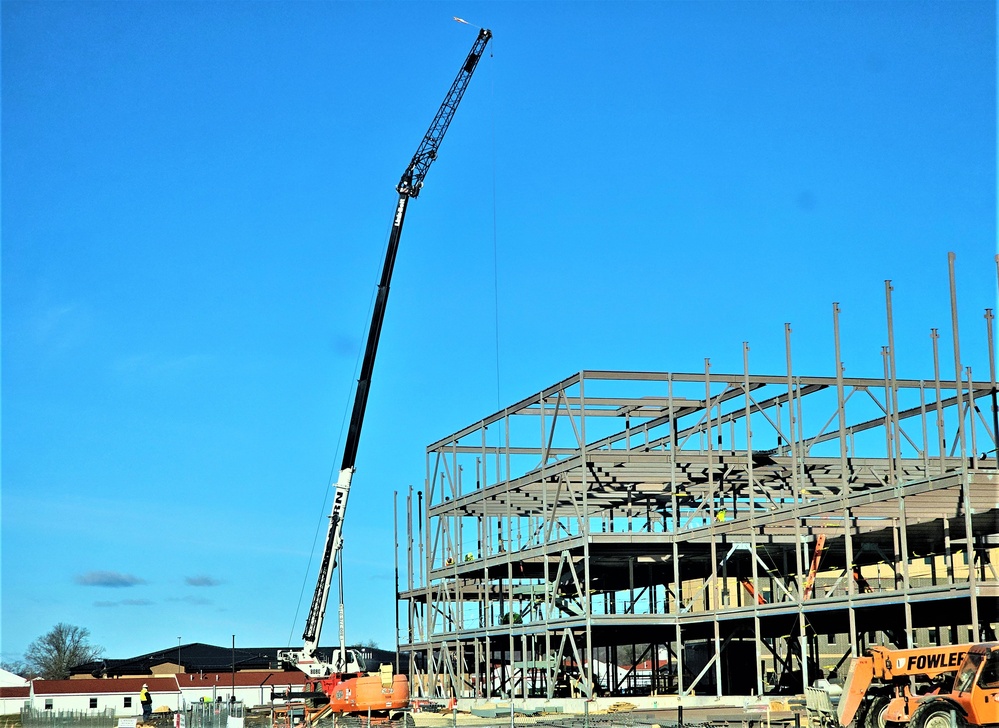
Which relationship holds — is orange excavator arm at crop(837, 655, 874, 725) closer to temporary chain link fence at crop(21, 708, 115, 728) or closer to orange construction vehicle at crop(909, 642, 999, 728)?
orange construction vehicle at crop(909, 642, 999, 728)

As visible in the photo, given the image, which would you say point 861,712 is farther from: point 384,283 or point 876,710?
point 384,283

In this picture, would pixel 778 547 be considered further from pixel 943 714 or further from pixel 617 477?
pixel 943 714

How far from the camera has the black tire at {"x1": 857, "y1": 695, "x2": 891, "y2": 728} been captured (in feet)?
97.3

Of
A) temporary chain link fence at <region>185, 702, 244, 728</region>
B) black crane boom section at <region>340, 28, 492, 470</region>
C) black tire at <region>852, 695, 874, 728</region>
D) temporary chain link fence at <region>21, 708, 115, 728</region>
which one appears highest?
black crane boom section at <region>340, 28, 492, 470</region>

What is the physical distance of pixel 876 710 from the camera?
2975cm

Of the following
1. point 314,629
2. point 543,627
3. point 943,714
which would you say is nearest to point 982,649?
point 943,714

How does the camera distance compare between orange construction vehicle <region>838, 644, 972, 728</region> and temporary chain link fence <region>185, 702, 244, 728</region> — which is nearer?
orange construction vehicle <region>838, 644, 972, 728</region>

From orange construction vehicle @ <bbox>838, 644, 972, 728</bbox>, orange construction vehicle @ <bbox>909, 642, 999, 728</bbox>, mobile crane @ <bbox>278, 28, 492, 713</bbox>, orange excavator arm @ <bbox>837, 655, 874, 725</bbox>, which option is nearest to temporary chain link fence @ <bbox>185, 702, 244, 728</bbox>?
mobile crane @ <bbox>278, 28, 492, 713</bbox>

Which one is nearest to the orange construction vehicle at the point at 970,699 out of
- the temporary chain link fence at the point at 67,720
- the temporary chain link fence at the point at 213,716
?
the temporary chain link fence at the point at 213,716

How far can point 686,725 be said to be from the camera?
38.6 m

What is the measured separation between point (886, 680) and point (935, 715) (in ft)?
7.32

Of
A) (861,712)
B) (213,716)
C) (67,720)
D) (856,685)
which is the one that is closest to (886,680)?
(856,685)

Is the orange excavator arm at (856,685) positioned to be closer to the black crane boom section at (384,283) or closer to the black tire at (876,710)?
the black tire at (876,710)

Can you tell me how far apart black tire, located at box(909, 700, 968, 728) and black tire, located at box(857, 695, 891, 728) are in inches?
71.0
